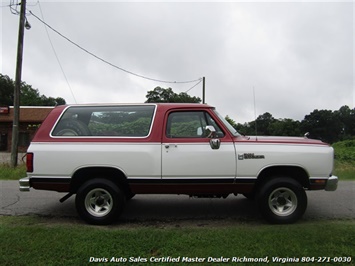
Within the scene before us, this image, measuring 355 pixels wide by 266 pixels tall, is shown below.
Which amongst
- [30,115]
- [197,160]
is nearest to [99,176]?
[197,160]

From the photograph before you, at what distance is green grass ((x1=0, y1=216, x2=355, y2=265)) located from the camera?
3508mm

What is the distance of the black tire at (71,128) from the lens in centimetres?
497

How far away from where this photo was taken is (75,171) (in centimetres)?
478

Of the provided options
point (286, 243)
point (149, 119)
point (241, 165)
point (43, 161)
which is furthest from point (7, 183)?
point (286, 243)

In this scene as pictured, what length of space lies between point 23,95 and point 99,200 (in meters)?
80.8

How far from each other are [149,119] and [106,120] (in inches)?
30.0

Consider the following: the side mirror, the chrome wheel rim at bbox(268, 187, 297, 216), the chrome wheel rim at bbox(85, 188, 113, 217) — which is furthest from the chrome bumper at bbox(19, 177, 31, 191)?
the chrome wheel rim at bbox(268, 187, 297, 216)

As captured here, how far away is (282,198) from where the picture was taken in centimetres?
480

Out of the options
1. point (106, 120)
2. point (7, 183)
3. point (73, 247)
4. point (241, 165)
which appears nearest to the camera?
point (73, 247)

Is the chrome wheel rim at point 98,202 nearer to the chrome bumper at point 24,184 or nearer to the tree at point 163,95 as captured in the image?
the chrome bumper at point 24,184

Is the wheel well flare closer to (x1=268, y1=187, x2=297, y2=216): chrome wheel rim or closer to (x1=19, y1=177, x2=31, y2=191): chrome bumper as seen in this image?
(x1=19, y1=177, x2=31, y2=191): chrome bumper

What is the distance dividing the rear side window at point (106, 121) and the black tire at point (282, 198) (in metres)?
2.16

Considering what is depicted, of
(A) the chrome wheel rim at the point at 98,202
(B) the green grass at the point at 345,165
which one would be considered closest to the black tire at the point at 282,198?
(A) the chrome wheel rim at the point at 98,202

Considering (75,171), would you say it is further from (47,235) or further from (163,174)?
(163,174)
